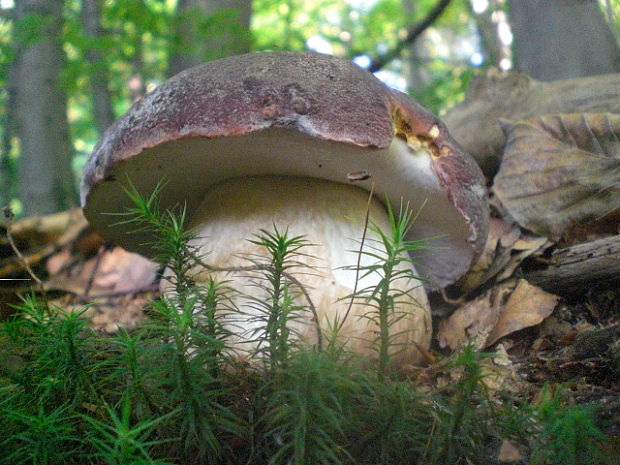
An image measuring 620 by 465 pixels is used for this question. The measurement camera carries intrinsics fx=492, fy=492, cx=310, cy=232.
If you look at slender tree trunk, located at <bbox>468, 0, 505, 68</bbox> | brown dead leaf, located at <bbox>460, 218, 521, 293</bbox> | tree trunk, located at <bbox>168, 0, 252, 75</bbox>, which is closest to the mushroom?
brown dead leaf, located at <bbox>460, 218, 521, 293</bbox>

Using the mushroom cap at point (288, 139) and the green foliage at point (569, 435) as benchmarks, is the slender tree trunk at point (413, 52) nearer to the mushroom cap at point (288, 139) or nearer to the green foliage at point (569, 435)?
the mushroom cap at point (288, 139)

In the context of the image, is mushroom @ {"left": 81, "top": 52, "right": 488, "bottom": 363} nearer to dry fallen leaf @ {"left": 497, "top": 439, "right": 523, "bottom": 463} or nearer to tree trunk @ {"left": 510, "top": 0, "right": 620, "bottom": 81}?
dry fallen leaf @ {"left": 497, "top": 439, "right": 523, "bottom": 463}

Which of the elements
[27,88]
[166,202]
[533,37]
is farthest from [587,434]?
[27,88]

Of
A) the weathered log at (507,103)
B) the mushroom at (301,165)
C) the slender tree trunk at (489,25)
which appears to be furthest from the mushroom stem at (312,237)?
the slender tree trunk at (489,25)

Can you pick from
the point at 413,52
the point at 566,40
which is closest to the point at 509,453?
the point at 566,40

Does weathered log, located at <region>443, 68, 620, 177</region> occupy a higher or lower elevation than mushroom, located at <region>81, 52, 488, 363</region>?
higher
